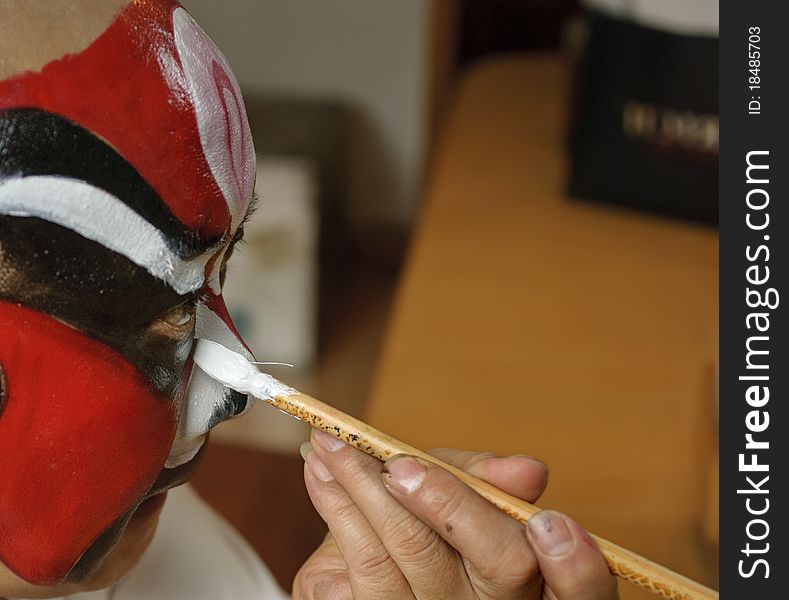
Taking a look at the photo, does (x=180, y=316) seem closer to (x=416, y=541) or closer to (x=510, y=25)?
(x=416, y=541)

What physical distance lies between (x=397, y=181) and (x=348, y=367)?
49 centimetres

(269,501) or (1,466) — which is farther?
(269,501)

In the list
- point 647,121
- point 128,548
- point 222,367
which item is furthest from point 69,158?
point 647,121

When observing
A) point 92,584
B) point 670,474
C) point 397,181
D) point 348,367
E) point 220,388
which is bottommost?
point 348,367

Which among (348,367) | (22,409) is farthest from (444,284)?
(348,367)

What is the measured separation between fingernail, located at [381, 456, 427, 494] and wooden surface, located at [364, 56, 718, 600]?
0.38 m

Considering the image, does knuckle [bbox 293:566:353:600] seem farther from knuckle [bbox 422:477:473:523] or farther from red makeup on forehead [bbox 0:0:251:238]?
red makeup on forehead [bbox 0:0:251:238]

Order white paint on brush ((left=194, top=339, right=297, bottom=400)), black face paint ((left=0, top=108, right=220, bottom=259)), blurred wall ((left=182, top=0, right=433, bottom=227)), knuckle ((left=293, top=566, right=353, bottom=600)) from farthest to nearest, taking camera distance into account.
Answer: blurred wall ((left=182, top=0, right=433, bottom=227)), knuckle ((left=293, top=566, right=353, bottom=600)), white paint on brush ((left=194, top=339, right=297, bottom=400)), black face paint ((left=0, top=108, right=220, bottom=259))

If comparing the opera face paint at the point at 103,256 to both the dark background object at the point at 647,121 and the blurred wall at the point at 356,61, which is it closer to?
the dark background object at the point at 647,121

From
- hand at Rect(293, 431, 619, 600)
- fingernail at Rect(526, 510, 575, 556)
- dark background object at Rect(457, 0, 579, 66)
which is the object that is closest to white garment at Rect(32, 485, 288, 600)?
hand at Rect(293, 431, 619, 600)

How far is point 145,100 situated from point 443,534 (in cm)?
24

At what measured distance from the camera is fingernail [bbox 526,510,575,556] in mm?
498

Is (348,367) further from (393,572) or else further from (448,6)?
(393,572)

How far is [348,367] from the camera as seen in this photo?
196cm
